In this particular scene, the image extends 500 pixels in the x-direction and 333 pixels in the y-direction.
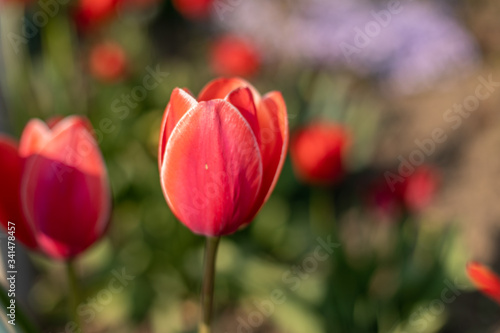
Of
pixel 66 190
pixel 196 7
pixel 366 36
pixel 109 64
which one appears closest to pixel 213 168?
pixel 66 190

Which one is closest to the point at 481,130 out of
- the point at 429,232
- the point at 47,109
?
the point at 429,232

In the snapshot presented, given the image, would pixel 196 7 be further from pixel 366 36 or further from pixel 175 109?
pixel 175 109

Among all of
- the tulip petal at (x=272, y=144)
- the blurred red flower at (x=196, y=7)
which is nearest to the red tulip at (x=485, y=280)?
the tulip petal at (x=272, y=144)

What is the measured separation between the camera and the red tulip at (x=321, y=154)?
1.05 metres

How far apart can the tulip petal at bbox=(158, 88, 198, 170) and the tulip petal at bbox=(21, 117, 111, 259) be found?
8 centimetres

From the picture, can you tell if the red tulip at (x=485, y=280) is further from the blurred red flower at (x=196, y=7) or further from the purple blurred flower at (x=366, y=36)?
the purple blurred flower at (x=366, y=36)

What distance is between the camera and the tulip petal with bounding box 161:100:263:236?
345 millimetres

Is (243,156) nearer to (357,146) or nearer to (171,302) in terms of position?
(171,302)

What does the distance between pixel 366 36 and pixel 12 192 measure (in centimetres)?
231

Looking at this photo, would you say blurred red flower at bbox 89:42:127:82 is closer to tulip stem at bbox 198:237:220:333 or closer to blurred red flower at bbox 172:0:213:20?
blurred red flower at bbox 172:0:213:20

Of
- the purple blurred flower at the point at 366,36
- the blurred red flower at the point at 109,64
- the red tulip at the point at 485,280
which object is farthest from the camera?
the purple blurred flower at the point at 366,36

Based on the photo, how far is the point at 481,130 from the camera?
176 cm

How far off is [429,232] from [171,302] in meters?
0.59

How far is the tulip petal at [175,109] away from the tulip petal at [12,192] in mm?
139
